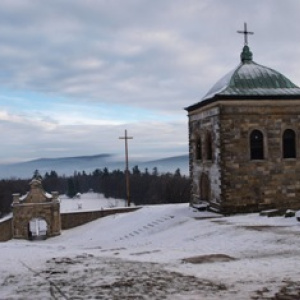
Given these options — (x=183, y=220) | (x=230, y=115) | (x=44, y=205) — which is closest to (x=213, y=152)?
(x=230, y=115)

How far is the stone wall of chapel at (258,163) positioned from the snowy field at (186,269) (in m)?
3.79

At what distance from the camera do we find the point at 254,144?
877 inches

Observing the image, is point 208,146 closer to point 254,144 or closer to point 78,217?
point 254,144

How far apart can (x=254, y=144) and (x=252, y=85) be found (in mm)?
3205

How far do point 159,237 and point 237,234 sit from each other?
4.73 meters

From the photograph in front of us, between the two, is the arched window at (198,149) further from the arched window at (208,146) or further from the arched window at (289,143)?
the arched window at (289,143)

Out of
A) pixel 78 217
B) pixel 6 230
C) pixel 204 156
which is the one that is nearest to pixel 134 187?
pixel 78 217

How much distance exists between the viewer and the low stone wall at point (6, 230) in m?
30.9

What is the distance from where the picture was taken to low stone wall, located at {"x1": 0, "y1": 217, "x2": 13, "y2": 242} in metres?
30.9

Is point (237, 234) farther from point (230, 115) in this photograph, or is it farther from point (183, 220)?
point (230, 115)

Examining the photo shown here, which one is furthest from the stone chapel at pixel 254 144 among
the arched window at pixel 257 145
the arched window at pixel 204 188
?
the arched window at pixel 204 188

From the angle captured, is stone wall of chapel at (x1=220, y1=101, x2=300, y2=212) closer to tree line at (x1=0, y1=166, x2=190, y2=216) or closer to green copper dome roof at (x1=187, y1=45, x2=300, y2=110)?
green copper dome roof at (x1=187, y1=45, x2=300, y2=110)

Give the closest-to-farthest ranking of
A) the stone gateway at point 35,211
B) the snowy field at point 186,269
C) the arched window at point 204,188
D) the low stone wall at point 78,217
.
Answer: the snowy field at point 186,269
the arched window at point 204,188
the stone gateway at point 35,211
the low stone wall at point 78,217

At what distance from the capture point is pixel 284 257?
11219mm
